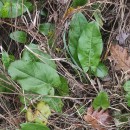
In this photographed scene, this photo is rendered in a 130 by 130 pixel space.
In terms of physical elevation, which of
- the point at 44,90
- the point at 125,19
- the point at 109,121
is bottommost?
the point at 109,121

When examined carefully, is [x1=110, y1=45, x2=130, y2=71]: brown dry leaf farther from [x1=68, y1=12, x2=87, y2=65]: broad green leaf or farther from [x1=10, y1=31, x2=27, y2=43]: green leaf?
[x1=10, y1=31, x2=27, y2=43]: green leaf

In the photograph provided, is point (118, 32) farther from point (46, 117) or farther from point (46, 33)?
point (46, 117)

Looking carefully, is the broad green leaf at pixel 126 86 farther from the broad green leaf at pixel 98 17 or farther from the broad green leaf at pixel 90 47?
the broad green leaf at pixel 98 17

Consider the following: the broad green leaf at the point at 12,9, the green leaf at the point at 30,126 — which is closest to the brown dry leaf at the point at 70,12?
the broad green leaf at the point at 12,9

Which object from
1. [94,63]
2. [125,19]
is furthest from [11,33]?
[125,19]

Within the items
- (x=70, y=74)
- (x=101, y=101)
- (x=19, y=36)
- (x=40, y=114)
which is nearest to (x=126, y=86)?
(x=101, y=101)
